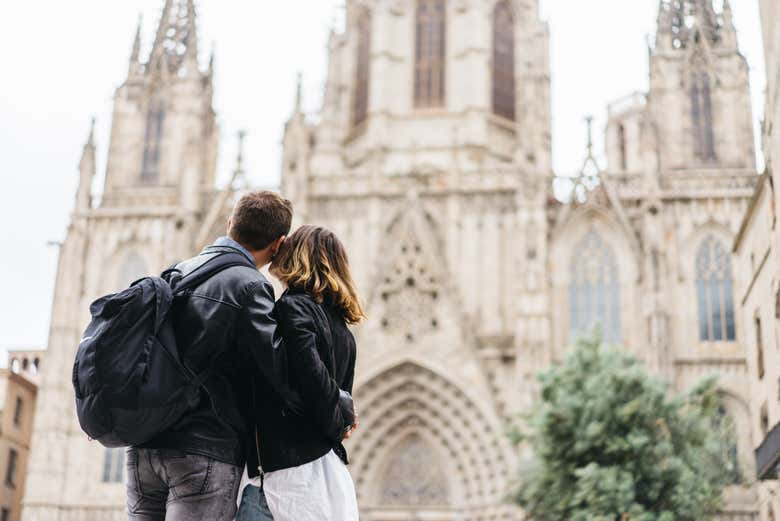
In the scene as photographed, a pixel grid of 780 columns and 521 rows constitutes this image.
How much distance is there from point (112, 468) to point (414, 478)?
947 cm

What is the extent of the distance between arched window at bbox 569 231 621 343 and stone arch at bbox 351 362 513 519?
4.28 metres

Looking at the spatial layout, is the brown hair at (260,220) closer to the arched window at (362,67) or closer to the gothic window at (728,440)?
the gothic window at (728,440)

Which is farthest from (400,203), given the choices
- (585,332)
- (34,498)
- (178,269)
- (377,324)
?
(178,269)

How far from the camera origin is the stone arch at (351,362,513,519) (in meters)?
32.5

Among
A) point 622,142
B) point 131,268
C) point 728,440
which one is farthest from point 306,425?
point 622,142

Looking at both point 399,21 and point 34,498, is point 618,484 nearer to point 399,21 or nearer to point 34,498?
point 34,498

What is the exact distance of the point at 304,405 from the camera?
4445 millimetres

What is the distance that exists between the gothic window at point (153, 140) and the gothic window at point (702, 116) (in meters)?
18.3

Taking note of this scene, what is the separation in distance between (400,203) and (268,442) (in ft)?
102

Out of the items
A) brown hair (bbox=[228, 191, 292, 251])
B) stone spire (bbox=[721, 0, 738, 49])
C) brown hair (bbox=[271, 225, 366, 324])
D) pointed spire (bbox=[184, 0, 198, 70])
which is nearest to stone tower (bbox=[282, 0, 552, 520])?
pointed spire (bbox=[184, 0, 198, 70])

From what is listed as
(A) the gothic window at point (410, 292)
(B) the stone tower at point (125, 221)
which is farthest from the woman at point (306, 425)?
(B) the stone tower at point (125, 221)

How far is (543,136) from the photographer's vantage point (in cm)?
3647

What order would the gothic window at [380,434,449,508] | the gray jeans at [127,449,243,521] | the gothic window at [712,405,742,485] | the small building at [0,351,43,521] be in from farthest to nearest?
the small building at [0,351,43,521] < the gothic window at [380,434,449,508] < the gothic window at [712,405,742,485] < the gray jeans at [127,449,243,521]

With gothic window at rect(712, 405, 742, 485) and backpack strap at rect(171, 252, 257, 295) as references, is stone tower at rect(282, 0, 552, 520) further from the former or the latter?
backpack strap at rect(171, 252, 257, 295)
